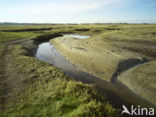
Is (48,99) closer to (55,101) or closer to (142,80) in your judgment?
(55,101)

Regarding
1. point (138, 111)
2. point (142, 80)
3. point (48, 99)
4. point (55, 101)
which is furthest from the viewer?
point (142, 80)

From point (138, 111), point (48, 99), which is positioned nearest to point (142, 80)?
point (138, 111)

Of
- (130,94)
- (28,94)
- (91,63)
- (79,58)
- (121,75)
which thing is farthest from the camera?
(79,58)

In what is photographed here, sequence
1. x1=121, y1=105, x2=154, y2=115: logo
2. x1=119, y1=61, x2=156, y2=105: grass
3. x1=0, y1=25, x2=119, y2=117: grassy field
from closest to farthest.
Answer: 1. x1=0, y1=25, x2=119, y2=117: grassy field
2. x1=121, y1=105, x2=154, y2=115: logo
3. x1=119, y1=61, x2=156, y2=105: grass

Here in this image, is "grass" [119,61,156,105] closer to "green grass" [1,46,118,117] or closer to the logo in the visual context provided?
the logo

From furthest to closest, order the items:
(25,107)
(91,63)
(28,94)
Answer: (91,63) → (28,94) → (25,107)

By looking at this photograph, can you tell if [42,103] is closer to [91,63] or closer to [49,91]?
[49,91]

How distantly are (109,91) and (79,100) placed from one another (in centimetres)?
585

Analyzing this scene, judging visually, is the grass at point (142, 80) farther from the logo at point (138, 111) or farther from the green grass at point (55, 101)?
the green grass at point (55, 101)

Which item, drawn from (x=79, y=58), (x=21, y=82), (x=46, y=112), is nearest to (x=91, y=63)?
(x=79, y=58)

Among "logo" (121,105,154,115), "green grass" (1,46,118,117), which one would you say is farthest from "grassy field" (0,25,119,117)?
"logo" (121,105,154,115)

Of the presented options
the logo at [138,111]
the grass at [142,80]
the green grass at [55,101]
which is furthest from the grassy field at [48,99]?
the grass at [142,80]

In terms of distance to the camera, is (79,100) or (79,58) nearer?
(79,100)

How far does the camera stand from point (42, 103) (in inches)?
331
